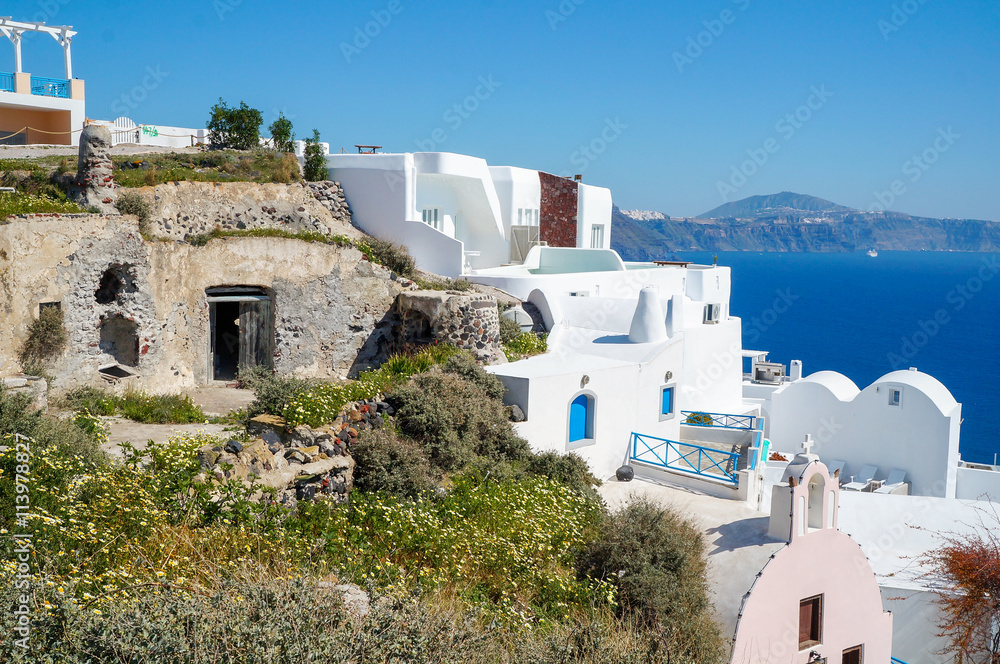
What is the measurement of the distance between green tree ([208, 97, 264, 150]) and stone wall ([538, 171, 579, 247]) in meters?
11.7

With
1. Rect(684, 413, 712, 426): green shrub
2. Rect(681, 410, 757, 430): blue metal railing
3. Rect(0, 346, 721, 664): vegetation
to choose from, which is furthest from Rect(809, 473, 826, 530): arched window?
Rect(684, 413, 712, 426): green shrub

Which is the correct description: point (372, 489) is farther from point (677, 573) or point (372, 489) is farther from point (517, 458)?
point (677, 573)

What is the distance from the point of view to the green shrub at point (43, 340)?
13.7 m

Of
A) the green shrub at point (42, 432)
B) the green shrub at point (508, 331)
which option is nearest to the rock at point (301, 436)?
the green shrub at point (42, 432)

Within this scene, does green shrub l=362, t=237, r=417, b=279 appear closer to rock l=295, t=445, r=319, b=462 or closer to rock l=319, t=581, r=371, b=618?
rock l=295, t=445, r=319, b=462

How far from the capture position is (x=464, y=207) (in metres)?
28.4

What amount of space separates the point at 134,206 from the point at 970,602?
18451 millimetres

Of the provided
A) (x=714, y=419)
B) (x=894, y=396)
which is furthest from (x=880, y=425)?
(x=714, y=419)

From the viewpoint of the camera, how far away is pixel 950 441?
85.7 ft

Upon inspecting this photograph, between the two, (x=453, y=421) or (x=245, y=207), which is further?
(x=245, y=207)

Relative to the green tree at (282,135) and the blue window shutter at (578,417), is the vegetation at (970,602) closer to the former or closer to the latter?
the blue window shutter at (578,417)

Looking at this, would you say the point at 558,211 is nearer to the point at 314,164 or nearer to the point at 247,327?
the point at 314,164

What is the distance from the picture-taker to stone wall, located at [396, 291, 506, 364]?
57.8 feet

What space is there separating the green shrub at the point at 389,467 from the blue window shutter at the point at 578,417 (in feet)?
16.4
